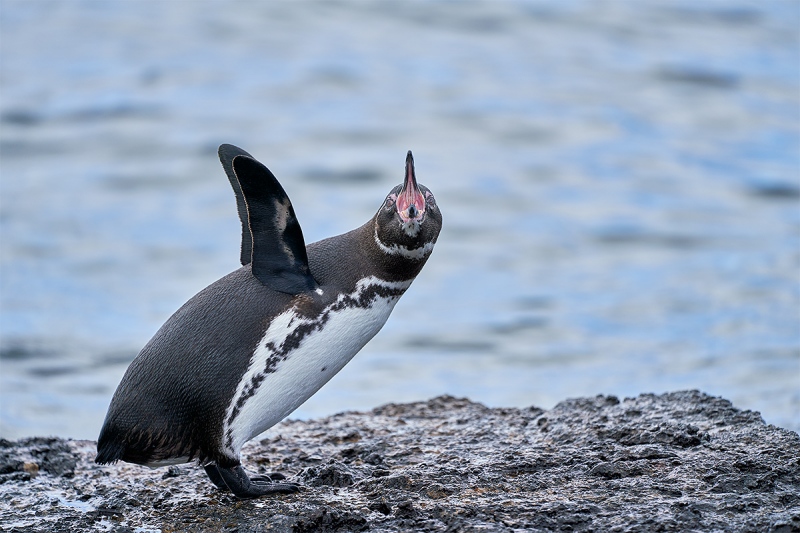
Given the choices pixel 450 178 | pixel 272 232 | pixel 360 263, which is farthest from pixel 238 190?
pixel 450 178

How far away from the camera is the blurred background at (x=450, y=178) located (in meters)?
10.0

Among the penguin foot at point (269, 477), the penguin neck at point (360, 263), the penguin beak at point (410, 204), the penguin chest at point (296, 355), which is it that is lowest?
the penguin foot at point (269, 477)

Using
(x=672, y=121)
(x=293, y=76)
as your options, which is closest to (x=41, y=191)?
(x=293, y=76)

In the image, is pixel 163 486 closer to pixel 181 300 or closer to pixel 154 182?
pixel 181 300

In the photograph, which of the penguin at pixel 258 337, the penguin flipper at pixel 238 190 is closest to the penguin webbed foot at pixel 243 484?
the penguin at pixel 258 337

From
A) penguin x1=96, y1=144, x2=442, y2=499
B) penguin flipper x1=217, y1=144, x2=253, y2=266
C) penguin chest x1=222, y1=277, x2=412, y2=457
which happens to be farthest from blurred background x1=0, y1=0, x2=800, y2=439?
penguin chest x1=222, y1=277, x2=412, y2=457

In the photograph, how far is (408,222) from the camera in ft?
15.1

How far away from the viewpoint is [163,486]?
5160 mm

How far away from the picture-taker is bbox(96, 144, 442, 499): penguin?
4.59m

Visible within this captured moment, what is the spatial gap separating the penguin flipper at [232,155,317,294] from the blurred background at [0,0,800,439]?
3.91m

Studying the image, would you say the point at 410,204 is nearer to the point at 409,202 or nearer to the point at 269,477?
the point at 409,202

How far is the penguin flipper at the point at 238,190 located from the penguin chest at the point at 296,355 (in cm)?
46

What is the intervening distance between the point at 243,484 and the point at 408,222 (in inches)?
50.1

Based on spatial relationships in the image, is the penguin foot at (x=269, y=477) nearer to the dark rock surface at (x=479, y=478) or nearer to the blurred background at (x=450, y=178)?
the dark rock surface at (x=479, y=478)
